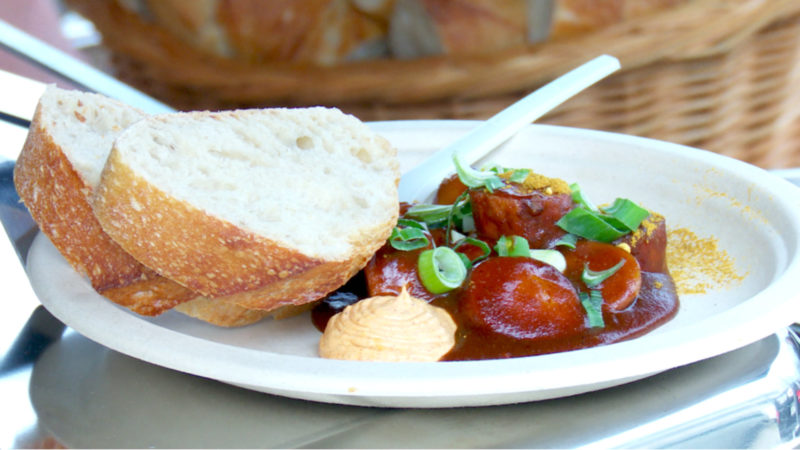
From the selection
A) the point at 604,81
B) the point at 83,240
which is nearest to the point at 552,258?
the point at 83,240

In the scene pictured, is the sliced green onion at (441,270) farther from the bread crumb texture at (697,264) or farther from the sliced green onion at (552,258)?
the bread crumb texture at (697,264)

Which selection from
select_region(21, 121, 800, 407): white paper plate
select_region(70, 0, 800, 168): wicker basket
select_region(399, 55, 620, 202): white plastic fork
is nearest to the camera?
select_region(21, 121, 800, 407): white paper plate

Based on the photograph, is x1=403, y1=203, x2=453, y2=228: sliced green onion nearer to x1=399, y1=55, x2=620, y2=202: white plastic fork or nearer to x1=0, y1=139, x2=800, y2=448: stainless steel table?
x1=399, y1=55, x2=620, y2=202: white plastic fork

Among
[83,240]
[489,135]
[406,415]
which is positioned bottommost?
[83,240]

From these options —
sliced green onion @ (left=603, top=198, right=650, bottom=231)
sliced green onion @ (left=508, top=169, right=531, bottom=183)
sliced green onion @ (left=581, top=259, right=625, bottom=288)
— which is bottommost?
sliced green onion @ (left=581, top=259, right=625, bottom=288)

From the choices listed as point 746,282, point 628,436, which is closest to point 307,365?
point 628,436

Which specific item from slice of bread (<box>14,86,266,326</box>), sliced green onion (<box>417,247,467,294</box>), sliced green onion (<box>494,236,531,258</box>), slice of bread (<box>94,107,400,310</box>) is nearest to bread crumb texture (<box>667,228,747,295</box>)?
sliced green onion (<box>494,236,531,258</box>)

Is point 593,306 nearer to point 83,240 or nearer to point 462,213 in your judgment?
point 462,213
